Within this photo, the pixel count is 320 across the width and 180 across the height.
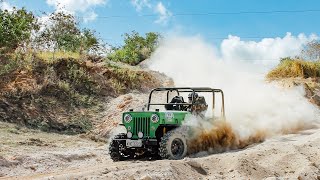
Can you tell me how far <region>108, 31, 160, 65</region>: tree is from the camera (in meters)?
40.0

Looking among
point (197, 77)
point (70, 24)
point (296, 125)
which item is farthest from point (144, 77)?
point (296, 125)

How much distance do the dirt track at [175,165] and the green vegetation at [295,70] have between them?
1769 cm

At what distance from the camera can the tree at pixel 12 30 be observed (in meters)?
23.9

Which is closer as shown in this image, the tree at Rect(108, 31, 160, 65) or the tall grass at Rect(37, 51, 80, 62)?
the tall grass at Rect(37, 51, 80, 62)

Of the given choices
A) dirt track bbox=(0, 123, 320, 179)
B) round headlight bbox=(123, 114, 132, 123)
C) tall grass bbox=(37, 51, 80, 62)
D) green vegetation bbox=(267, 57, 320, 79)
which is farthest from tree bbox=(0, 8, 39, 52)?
green vegetation bbox=(267, 57, 320, 79)

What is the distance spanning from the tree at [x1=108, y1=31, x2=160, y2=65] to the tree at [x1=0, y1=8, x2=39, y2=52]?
1262 cm

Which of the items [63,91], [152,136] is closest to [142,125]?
[152,136]

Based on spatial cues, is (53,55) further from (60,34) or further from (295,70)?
(295,70)

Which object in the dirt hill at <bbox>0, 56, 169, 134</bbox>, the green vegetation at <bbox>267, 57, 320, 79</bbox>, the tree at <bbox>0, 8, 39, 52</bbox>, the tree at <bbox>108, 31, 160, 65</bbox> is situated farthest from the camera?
the tree at <bbox>108, 31, 160, 65</bbox>

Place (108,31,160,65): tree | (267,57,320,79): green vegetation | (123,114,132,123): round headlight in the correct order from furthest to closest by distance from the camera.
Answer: (108,31,160,65): tree → (267,57,320,79): green vegetation → (123,114,132,123): round headlight

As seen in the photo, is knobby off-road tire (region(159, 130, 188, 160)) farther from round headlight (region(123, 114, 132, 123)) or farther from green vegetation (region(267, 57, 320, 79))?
green vegetation (region(267, 57, 320, 79))

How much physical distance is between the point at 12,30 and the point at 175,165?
52.0 ft

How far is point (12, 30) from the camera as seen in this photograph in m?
24.0

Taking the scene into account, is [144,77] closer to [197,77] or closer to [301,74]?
[197,77]
